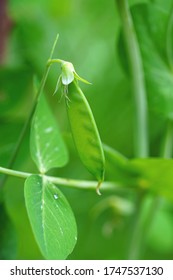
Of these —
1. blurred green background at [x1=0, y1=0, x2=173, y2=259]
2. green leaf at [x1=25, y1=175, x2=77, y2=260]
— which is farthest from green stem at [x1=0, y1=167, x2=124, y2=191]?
blurred green background at [x1=0, y1=0, x2=173, y2=259]

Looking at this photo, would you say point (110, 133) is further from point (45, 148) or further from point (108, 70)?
point (45, 148)

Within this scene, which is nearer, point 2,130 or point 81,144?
point 81,144

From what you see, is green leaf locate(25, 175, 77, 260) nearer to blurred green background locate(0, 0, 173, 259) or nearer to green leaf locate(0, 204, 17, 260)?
green leaf locate(0, 204, 17, 260)

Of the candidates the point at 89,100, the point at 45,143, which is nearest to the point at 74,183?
the point at 45,143

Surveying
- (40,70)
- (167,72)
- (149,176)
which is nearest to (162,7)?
(167,72)

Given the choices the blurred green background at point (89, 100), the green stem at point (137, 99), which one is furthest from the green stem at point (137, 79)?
the blurred green background at point (89, 100)

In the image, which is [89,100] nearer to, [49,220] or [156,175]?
[156,175]

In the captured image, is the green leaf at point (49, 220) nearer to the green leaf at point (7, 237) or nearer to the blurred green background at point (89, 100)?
the green leaf at point (7, 237)
